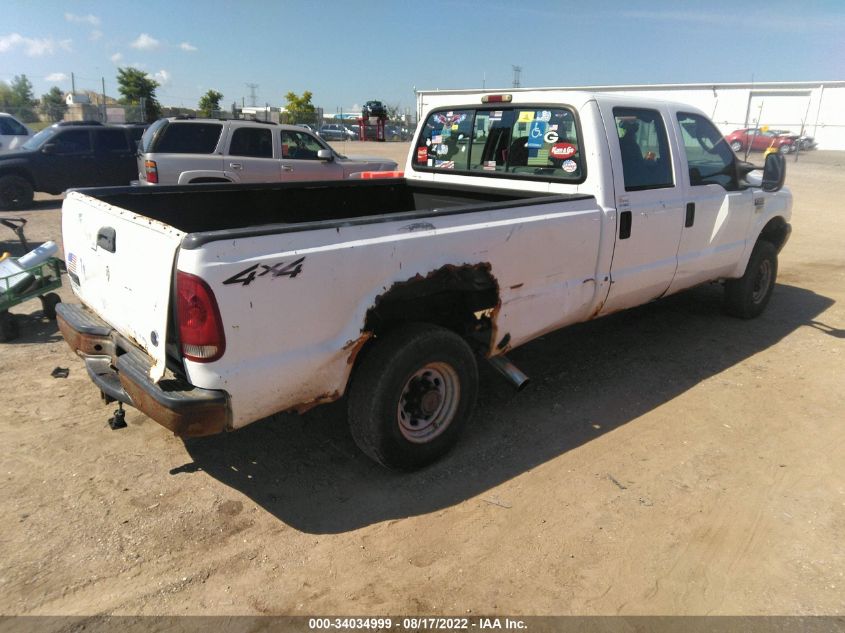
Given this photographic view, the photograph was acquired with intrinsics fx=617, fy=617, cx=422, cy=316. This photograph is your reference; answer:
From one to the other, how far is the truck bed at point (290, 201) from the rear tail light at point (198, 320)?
2.92 ft

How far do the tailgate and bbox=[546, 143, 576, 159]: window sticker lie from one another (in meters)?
2.76

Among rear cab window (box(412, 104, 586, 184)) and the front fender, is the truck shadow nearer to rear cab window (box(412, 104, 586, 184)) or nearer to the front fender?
the front fender

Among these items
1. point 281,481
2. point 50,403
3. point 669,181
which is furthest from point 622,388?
point 50,403

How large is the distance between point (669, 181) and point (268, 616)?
13.0 feet

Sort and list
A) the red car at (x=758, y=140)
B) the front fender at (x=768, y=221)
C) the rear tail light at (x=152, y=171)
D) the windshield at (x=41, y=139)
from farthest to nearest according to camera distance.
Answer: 1. the red car at (x=758, y=140)
2. the windshield at (x=41, y=139)
3. the rear tail light at (x=152, y=171)
4. the front fender at (x=768, y=221)

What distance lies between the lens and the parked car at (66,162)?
12406mm

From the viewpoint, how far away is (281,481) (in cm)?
343

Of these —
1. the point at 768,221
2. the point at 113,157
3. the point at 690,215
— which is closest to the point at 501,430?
the point at 690,215

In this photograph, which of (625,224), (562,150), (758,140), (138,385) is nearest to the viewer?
(138,385)

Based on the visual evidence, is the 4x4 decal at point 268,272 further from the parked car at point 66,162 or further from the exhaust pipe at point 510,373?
the parked car at point 66,162

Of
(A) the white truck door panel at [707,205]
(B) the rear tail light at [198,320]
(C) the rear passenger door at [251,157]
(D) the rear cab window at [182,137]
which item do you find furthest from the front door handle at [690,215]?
(D) the rear cab window at [182,137]

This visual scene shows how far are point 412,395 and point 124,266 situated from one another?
161cm

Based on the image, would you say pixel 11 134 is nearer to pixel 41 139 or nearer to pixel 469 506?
pixel 41 139

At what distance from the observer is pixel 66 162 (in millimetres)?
12859
